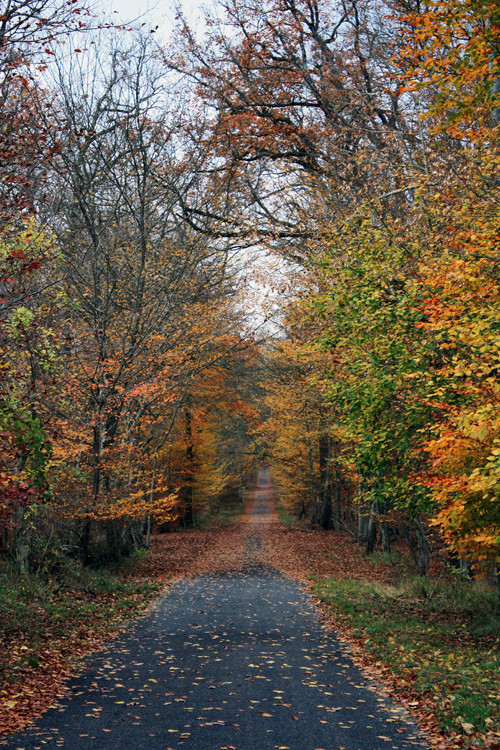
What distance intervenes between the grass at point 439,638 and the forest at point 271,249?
93 centimetres

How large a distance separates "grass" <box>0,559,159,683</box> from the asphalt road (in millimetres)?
646

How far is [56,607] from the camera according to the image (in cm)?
926

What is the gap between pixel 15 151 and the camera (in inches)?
250

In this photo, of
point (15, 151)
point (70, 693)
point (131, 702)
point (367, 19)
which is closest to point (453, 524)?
point (131, 702)

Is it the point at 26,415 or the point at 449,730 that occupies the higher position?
the point at 26,415

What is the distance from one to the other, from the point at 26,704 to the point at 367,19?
582 inches

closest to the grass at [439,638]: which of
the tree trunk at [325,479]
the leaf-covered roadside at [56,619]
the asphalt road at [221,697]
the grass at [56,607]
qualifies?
the asphalt road at [221,697]

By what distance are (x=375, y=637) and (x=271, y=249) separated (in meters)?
8.97

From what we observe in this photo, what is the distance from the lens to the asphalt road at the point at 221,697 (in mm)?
4730

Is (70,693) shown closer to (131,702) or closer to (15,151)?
(131,702)

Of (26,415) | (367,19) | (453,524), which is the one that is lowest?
(453,524)

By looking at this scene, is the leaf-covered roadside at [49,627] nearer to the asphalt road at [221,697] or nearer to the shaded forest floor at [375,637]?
the shaded forest floor at [375,637]

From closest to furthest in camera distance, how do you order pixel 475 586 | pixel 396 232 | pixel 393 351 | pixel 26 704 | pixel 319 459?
pixel 26 704 → pixel 393 351 → pixel 396 232 → pixel 475 586 → pixel 319 459

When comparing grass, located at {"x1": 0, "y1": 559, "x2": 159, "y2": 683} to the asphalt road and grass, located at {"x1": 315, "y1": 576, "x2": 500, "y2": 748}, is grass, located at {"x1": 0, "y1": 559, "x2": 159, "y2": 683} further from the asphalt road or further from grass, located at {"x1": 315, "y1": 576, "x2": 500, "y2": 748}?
→ grass, located at {"x1": 315, "y1": 576, "x2": 500, "y2": 748}
